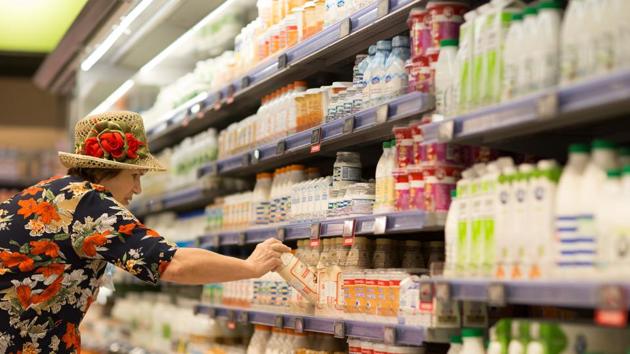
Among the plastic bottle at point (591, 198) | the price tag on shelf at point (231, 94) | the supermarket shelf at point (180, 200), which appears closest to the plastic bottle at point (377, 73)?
the plastic bottle at point (591, 198)

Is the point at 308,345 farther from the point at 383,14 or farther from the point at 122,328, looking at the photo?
the point at 122,328

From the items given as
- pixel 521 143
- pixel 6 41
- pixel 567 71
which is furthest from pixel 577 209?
pixel 6 41

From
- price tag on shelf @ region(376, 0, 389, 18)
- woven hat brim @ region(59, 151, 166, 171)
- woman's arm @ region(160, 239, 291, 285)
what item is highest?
price tag on shelf @ region(376, 0, 389, 18)

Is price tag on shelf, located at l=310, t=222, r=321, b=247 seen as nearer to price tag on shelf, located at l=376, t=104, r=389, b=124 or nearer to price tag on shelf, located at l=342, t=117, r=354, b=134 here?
price tag on shelf, located at l=342, t=117, r=354, b=134

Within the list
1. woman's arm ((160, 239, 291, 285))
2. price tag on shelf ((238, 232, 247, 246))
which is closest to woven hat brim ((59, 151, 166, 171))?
woman's arm ((160, 239, 291, 285))

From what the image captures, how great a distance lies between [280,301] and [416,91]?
184cm

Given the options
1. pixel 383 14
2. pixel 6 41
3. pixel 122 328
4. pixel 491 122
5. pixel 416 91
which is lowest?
pixel 122 328

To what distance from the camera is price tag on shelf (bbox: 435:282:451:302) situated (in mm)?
3154

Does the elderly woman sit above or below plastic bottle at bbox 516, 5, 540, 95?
below

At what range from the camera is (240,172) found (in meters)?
6.21

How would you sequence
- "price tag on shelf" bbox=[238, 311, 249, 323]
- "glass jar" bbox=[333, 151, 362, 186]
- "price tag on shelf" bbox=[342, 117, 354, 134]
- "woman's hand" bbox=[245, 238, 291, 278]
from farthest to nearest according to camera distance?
"price tag on shelf" bbox=[238, 311, 249, 323] → "glass jar" bbox=[333, 151, 362, 186] → "price tag on shelf" bbox=[342, 117, 354, 134] → "woman's hand" bbox=[245, 238, 291, 278]

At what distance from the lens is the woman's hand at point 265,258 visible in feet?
13.2

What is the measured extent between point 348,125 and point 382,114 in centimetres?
36

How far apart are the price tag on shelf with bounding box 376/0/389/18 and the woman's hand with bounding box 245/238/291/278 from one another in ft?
3.52
